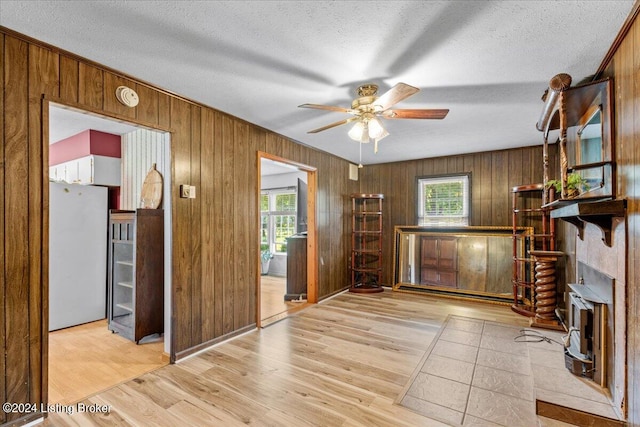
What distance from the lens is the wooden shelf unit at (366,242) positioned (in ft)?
17.4

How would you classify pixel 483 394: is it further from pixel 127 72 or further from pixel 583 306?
pixel 127 72

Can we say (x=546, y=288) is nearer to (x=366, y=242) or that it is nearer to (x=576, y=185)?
(x=576, y=185)

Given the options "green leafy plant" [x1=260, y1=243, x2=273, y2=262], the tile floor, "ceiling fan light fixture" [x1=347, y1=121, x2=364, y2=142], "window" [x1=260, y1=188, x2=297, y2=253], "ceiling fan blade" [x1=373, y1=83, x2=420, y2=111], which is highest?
"ceiling fan blade" [x1=373, y1=83, x2=420, y2=111]

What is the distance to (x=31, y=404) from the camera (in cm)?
184

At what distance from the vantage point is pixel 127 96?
226cm

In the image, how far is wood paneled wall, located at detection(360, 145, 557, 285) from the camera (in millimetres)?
4527

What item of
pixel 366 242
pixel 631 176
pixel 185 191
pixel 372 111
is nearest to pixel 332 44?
pixel 372 111

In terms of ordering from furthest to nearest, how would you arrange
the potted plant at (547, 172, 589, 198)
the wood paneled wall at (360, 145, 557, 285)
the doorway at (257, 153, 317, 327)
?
the wood paneled wall at (360, 145, 557, 285) < the doorway at (257, 153, 317, 327) < the potted plant at (547, 172, 589, 198)

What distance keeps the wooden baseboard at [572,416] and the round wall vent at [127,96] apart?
3.62 m

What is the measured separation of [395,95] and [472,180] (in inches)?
139

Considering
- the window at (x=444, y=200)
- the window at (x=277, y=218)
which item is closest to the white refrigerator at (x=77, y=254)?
the window at (x=277, y=218)

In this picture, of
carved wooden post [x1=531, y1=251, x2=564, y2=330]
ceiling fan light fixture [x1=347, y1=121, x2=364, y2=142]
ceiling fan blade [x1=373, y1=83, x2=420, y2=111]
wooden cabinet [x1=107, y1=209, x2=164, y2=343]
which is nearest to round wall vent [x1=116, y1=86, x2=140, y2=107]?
wooden cabinet [x1=107, y1=209, x2=164, y2=343]

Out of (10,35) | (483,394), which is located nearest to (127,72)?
(10,35)

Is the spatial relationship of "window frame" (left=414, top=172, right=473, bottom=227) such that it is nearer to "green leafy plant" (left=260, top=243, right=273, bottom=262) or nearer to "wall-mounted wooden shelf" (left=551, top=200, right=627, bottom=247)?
"wall-mounted wooden shelf" (left=551, top=200, right=627, bottom=247)
